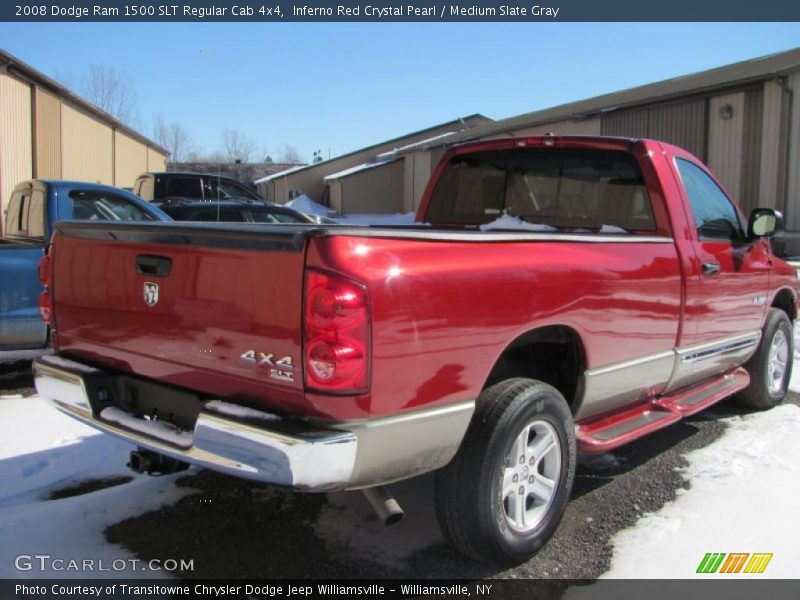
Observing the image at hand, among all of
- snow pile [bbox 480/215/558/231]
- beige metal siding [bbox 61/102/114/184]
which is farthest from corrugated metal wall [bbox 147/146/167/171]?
snow pile [bbox 480/215/558/231]

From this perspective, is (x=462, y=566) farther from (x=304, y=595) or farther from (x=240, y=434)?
(x=240, y=434)

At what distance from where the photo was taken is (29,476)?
13.5 ft

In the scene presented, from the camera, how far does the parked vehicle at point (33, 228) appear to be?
5.64 metres

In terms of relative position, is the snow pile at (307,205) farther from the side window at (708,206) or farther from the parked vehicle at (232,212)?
the side window at (708,206)

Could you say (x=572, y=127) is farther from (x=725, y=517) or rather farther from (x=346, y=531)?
(x=346, y=531)

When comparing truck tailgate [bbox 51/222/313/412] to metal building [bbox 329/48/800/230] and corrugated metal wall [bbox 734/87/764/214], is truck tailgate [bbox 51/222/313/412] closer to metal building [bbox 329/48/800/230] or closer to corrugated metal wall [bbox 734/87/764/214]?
metal building [bbox 329/48/800/230]

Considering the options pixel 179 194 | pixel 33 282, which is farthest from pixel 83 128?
pixel 33 282

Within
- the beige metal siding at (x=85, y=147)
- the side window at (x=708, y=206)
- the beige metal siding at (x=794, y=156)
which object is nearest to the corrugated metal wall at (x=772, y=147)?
the beige metal siding at (x=794, y=156)

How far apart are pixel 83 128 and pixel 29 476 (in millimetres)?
24899

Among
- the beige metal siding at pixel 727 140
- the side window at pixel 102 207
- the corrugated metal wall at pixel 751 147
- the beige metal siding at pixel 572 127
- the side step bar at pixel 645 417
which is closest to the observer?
the side step bar at pixel 645 417

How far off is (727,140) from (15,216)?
1495cm

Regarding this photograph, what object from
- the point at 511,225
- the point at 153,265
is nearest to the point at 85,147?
the point at 511,225

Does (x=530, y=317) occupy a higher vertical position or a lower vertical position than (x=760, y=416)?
higher

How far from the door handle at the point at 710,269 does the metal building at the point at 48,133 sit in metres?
17.2
